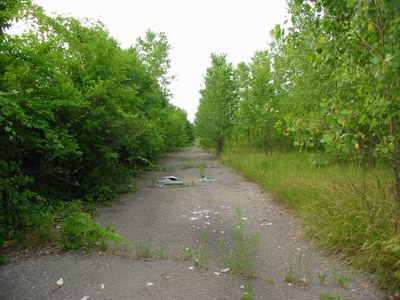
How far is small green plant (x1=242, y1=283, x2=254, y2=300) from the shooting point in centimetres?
364

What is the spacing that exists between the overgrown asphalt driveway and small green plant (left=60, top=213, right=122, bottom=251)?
182 millimetres

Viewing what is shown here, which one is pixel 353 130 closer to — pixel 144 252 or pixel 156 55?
pixel 144 252

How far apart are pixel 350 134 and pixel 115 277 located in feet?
11.0

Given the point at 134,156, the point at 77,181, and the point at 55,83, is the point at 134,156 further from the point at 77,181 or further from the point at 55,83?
the point at 55,83

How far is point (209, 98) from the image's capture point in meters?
27.6

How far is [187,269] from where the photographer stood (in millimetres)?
4434

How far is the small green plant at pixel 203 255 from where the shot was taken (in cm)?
453

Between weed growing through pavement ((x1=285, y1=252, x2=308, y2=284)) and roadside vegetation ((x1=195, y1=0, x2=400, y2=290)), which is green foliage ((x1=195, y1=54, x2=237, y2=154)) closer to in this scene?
roadside vegetation ((x1=195, y1=0, x2=400, y2=290))

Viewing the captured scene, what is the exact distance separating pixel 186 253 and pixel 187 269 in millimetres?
565

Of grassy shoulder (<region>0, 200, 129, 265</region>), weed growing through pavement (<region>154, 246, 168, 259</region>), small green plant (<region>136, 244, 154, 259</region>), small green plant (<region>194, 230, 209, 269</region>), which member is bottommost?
small green plant (<region>194, 230, 209, 269</region>)

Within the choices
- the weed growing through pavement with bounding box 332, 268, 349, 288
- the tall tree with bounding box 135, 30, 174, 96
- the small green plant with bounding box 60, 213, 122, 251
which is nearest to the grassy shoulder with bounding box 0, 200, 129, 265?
the small green plant with bounding box 60, 213, 122, 251

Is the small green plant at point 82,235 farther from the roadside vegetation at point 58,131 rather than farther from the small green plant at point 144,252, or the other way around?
the small green plant at point 144,252

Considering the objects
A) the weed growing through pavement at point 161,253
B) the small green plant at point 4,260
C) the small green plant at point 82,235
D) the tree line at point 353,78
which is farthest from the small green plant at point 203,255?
the small green plant at point 4,260

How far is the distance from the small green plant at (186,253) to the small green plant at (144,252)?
1.54ft
